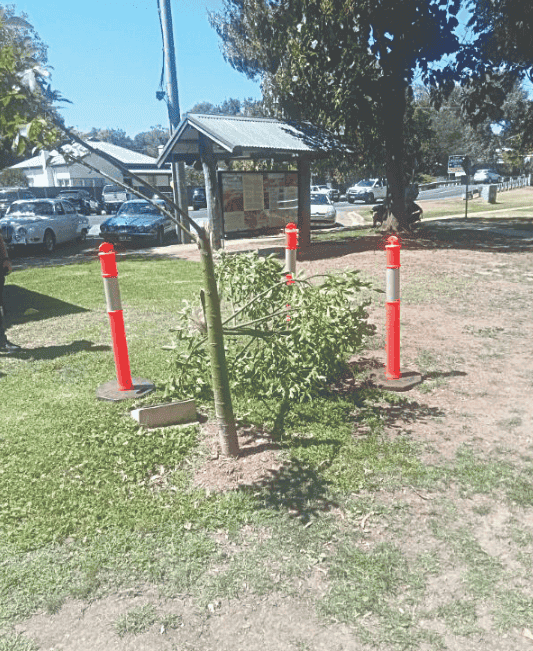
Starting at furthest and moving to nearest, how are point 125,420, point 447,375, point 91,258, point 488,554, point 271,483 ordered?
point 91,258 → point 447,375 → point 125,420 → point 271,483 → point 488,554

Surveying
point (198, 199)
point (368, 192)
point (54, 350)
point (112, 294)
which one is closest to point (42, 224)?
point (54, 350)

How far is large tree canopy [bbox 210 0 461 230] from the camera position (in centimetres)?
1480

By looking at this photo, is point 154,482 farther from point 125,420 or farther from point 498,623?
point 498,623

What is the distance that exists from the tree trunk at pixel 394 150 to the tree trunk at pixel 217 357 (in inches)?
600

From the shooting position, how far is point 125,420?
4.43m

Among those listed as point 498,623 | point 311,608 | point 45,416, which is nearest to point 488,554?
point 498,623

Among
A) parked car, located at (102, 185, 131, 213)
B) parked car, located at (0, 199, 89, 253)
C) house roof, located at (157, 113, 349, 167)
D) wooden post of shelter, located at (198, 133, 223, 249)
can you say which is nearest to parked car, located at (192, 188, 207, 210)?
parked car, located at (102, 185, 131, 213)

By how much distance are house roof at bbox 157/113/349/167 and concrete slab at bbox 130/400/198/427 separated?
880 cm

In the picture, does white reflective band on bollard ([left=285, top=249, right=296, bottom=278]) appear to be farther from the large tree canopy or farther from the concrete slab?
the large tree canopy

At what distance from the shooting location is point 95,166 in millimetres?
2992

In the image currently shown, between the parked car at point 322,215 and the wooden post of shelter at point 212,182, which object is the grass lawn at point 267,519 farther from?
the parked car at point 322,215

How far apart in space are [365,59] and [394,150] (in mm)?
3135

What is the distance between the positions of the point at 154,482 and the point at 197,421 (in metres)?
0.92

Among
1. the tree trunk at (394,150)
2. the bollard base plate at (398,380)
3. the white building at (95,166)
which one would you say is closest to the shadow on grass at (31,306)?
the white building at (95,166)
